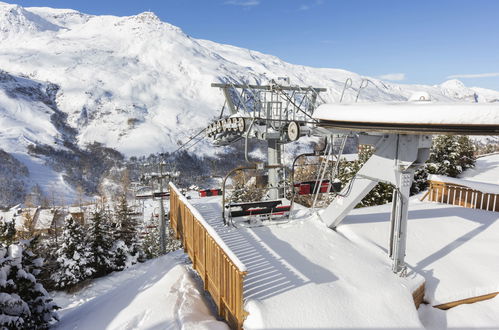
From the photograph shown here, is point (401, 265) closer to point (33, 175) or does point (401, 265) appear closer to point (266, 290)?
point (266, 290)

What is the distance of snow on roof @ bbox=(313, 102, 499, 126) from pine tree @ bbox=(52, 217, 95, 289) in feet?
67.5

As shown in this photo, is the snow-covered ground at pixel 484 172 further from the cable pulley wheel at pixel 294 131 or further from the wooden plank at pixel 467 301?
the cable pulley wheel at pixel 294 131

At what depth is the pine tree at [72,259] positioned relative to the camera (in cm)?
1975

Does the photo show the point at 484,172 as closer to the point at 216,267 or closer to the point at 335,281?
the point at 335,281

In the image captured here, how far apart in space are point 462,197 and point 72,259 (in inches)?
856

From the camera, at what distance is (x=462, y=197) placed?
10.5 m

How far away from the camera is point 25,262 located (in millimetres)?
8141

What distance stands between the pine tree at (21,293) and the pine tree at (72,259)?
13.1 metres

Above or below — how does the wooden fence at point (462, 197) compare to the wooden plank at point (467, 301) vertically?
above

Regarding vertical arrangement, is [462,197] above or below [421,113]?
below

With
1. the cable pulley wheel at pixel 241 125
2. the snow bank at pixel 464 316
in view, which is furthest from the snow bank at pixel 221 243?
the cable pulley wheel at pixel 241 125

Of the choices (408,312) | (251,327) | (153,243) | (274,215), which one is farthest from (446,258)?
(153,243)

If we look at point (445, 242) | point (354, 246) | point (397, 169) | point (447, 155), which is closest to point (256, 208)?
point (354, 246)

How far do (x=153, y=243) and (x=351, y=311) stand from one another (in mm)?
35914
